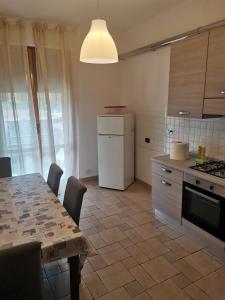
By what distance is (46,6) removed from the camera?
2938 millimetres

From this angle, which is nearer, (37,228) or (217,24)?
(37,228)

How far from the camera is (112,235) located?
2.67 m

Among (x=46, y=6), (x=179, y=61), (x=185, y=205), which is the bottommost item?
(x=185, y=205)

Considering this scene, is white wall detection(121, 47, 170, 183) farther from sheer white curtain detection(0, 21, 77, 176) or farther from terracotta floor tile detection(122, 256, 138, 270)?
terracotta floor tile detection(122, 256, 138, 270)

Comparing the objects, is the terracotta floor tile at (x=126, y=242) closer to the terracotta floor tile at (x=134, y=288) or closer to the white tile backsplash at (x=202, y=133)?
the terracotta floor tile at (x=134, y=288)

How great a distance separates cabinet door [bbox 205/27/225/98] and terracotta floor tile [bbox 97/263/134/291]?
1909 mm

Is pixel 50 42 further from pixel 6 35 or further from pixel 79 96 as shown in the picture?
pixel 79 96

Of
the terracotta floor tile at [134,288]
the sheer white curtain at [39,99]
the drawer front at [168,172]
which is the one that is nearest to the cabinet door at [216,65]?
the drawer front at [168,172]

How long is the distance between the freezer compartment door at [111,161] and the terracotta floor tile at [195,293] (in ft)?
6.87

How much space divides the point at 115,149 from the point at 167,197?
137cm

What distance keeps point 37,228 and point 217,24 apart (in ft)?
8.54

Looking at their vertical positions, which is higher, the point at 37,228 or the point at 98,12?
the point at 98,12

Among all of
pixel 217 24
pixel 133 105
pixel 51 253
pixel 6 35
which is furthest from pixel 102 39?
pixel 133 105

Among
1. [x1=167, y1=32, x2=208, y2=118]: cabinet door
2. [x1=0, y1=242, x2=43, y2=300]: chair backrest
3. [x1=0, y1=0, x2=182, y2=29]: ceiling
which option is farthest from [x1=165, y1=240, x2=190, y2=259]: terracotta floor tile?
[x1=0, y1=0, x2=182, y2=29]: ceiling
